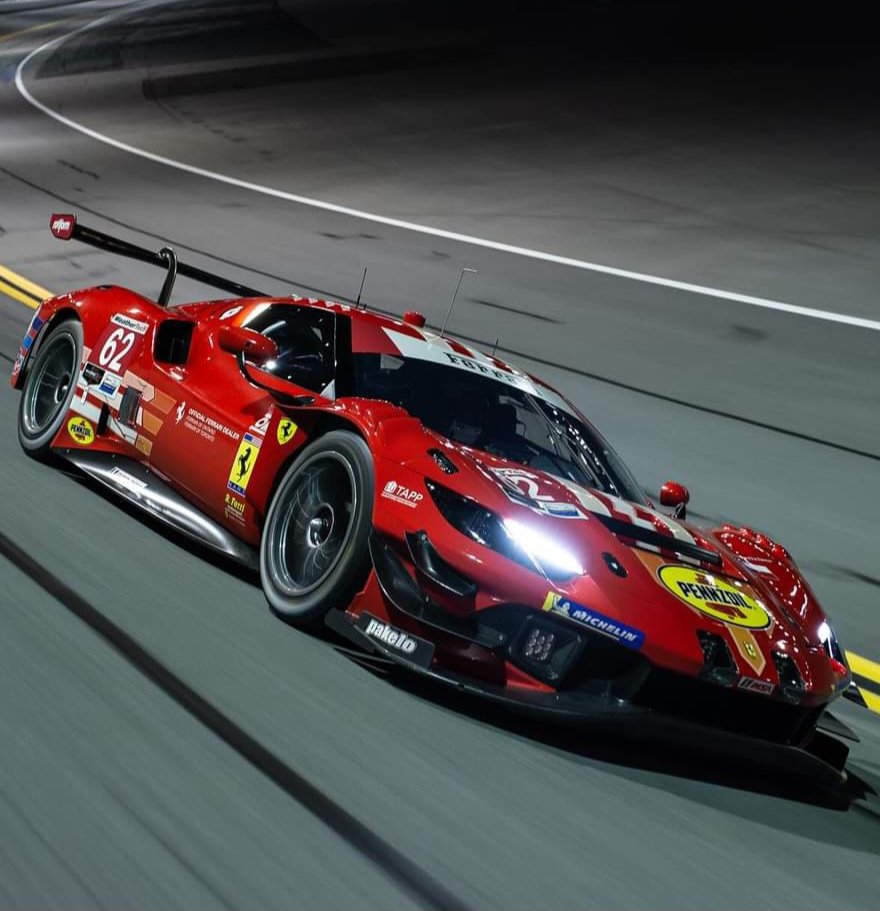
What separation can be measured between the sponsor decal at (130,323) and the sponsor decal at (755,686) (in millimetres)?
3419

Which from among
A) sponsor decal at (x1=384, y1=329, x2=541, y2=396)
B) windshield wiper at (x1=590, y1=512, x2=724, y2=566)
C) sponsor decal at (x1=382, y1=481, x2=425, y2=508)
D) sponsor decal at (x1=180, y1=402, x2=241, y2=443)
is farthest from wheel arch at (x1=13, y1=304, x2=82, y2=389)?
windshield wiper at (x1=590, y1=512, x2=724, y2=566)

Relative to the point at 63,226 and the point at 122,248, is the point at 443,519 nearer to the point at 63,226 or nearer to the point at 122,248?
the point at 122,248

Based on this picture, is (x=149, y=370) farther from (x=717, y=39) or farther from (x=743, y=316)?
(x=717, y=39)

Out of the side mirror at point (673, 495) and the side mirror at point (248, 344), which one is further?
the side mirror at point (673, 495)

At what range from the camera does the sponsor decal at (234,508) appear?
572cm

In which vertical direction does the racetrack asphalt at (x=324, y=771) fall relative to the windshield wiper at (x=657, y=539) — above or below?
below

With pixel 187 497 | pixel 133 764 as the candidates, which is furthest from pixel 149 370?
pixel 133 764

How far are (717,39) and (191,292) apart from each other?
1784 centimetres

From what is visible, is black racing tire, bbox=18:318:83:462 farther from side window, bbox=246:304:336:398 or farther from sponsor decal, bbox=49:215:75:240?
side window, bbox=246:304:336:398

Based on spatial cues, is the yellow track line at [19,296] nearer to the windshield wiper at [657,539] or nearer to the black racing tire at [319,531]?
the black racing tire at [319,531]

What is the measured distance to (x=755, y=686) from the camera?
4.57 m

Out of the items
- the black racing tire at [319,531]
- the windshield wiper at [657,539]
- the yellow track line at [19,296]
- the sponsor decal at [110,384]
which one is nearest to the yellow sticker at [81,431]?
the sponsor decal at [110,384]

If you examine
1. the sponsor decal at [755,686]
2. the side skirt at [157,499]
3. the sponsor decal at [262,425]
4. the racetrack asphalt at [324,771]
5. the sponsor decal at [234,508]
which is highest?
the sponsor decal at [262,425]

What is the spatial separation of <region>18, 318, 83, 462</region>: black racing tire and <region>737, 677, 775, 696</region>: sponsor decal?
3.73 m
